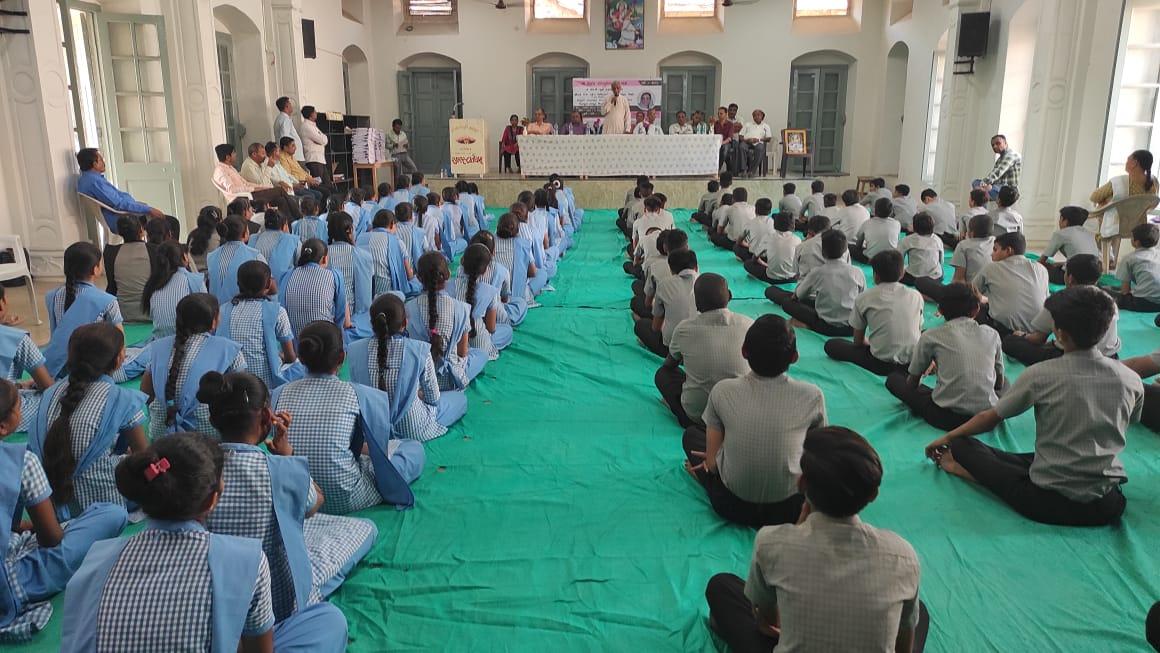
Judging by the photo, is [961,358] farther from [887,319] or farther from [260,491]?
[260,491]

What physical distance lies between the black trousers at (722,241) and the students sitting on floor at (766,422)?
609 cm

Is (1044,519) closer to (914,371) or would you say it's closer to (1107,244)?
(914,371)

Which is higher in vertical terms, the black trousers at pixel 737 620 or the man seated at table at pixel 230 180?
the man seated at table at pixel 230 180

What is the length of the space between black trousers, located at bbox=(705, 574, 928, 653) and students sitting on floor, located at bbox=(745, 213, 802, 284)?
15.6 feet

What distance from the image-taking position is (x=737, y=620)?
2.07 metres

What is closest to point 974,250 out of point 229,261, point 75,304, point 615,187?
point 229,261

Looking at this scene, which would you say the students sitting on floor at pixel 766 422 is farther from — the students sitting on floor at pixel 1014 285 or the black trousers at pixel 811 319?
the students sitting on floor at pixel 1014 285

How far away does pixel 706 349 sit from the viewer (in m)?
3.32

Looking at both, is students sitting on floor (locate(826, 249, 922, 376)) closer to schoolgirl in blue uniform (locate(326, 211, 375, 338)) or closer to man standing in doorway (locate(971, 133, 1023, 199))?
schoolgirl in blue uniform (locate(326, 211, 375, 338))

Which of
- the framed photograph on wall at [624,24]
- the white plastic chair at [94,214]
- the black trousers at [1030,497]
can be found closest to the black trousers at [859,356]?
the black trousers at [1030,497]

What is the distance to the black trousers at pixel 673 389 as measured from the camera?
3.69 meters

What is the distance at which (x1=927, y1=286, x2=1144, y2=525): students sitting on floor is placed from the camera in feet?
8.53

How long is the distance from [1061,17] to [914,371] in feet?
22.8

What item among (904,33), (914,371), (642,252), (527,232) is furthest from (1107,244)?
(904,33)
